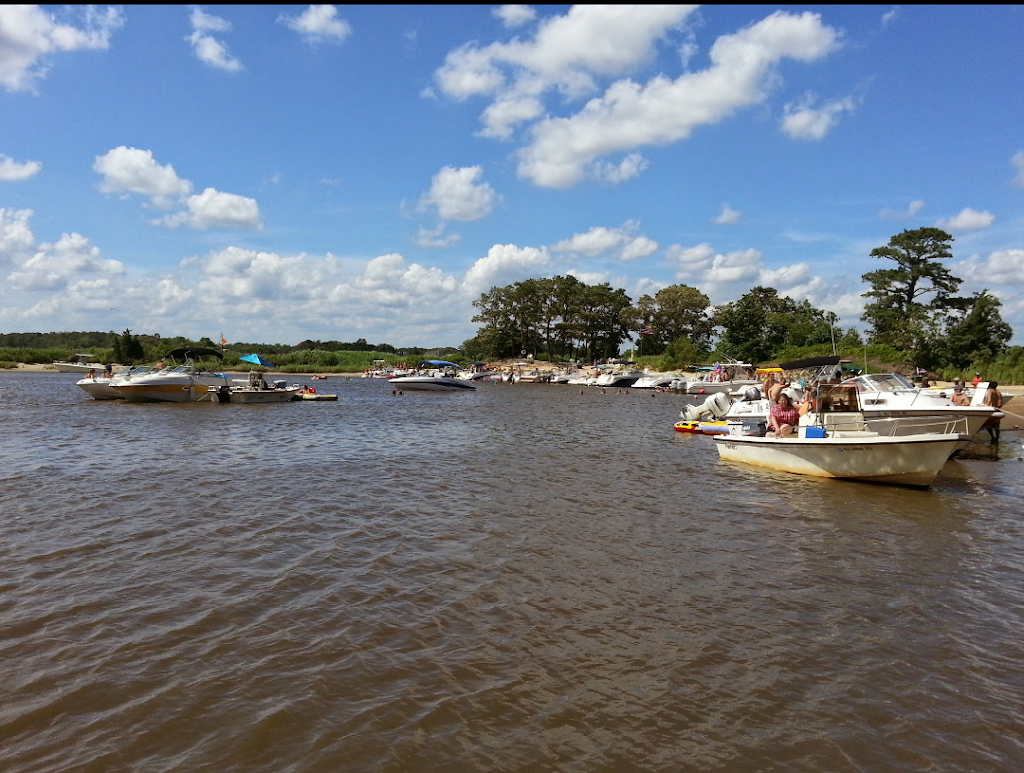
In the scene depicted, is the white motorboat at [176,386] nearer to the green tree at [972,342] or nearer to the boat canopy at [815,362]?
the boat canopy at [815,362]

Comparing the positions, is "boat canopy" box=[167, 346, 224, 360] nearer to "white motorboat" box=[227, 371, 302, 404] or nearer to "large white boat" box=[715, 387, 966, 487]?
"white motorboat" box=[227, 371, 302, 404]

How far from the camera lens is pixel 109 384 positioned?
35406mm

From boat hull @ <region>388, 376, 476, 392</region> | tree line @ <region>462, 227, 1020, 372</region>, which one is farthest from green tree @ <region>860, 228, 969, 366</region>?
boat hull @ <region>388, 376, 476, 392</region>

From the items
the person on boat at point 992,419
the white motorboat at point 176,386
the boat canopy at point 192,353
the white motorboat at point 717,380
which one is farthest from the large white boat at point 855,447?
the white motorboat at point 717,380

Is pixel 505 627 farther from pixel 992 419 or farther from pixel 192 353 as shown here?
pixel 192 353

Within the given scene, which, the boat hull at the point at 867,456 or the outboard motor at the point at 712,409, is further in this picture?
the outboard motor at the point at 712,409

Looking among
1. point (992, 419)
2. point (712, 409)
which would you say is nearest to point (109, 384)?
point (712, 409)

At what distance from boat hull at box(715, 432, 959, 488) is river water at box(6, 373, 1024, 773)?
452mm

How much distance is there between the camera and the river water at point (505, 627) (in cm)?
441

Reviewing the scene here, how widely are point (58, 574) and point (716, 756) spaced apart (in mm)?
7543

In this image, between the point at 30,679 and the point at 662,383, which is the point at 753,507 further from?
the point at 662,383

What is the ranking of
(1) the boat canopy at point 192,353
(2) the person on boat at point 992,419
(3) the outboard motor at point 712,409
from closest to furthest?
(2) the person on boat at point 992,419 → (3) the outboard motor at point 712,409 → (1) the boat canopy at point 192,353

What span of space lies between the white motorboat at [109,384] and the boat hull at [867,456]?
34039mm

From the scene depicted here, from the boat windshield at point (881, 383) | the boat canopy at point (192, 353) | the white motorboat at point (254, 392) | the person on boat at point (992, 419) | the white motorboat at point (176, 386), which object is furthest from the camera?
the boat canopy at point (192, 353)
